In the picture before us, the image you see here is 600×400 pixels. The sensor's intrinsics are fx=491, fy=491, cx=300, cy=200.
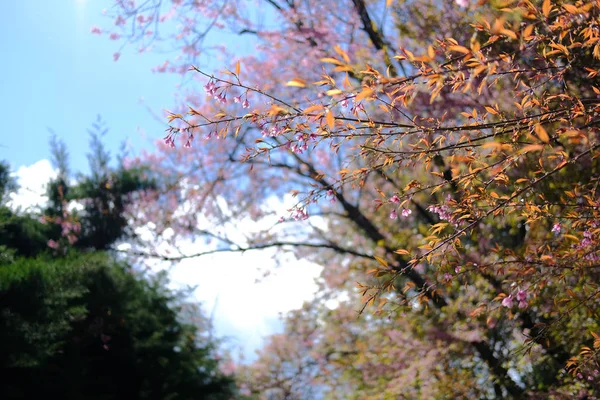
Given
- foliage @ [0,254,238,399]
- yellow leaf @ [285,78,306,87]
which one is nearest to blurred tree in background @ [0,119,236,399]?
foliage @ [0,254,238,399]

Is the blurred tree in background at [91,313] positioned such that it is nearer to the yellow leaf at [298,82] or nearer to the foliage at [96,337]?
the foliage at [96,337]

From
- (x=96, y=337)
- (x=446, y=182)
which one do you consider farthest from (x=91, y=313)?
(x=446, y=182)

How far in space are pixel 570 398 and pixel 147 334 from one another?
7395 mm

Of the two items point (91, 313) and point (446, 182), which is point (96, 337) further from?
point (446, 182)

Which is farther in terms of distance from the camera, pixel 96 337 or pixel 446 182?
pixel 96 337

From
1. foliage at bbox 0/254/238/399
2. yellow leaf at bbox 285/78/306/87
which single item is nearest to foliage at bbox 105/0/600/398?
yellow leaf at bbox 285/78/306/87

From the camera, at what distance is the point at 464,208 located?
209 cm

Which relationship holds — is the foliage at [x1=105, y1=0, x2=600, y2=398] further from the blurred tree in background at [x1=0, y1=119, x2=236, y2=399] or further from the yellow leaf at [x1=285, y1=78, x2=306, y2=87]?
the blurred tree in background at [x1=0, y1=119, x2=236, y2=399]

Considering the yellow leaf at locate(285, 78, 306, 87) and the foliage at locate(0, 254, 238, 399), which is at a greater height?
the foliage at locate(0, 254, 238, 399)

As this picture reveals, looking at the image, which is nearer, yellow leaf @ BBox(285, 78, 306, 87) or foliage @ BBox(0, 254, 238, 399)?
yellow leaf @ BBox(285, 78, 306, 87)

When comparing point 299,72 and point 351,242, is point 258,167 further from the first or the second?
point 351,242

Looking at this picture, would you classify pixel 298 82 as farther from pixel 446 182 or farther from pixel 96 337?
pixel 96 337

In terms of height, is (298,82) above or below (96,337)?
below

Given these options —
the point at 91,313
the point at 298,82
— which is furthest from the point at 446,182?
the point at 91,313
